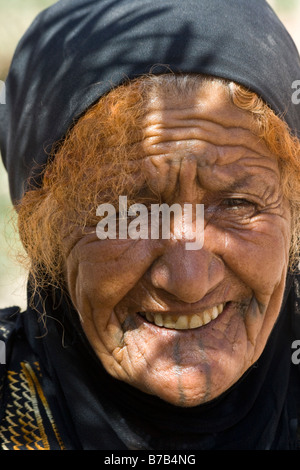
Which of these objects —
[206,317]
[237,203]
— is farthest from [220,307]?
[237,203]

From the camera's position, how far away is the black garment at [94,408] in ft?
8.06

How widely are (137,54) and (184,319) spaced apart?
92 cm

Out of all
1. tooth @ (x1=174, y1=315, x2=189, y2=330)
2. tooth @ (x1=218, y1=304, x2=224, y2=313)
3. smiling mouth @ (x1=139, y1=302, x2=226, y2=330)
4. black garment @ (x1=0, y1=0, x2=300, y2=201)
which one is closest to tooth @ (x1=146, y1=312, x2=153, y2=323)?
smiling mouth @ (x1=139, y1=302, x2=226, y2=330)

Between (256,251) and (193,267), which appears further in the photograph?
(256,251)

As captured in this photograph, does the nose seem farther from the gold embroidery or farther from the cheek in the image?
the gold embroidery

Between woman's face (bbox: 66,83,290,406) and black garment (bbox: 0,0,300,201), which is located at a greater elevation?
black garment (bbox: 0,0,300,201)

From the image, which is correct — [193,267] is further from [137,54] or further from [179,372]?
[137,54]

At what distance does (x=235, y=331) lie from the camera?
2.35 meters

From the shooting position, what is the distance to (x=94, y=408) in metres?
2.50

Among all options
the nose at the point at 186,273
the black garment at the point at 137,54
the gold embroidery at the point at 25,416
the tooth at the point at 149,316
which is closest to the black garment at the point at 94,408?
the gold embroidery at the point at 25,416

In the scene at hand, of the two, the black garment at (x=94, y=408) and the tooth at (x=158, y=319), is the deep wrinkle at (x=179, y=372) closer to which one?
the tooth at (x=158, y=319)

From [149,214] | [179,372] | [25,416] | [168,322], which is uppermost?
[149,214]

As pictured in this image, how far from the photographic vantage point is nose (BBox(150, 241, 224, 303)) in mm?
2139
